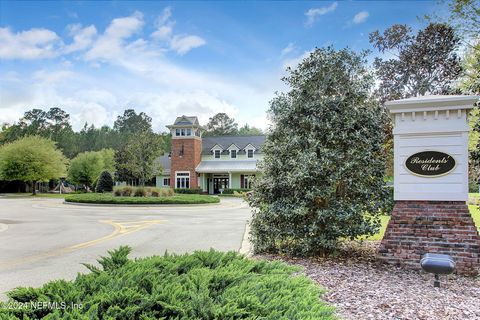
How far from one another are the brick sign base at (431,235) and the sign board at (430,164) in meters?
0.54

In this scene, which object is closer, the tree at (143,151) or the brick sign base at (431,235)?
the brick sign base at (431,235)

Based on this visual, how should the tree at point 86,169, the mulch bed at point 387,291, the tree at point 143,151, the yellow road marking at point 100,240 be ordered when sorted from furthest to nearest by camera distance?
the tree at point 86,169 → the tree at point 143,151 → the yellow road marking at point 100,240 → the mulch bed at point 387,291

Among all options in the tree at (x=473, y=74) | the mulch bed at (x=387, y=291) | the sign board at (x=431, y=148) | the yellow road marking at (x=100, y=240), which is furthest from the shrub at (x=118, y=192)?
the sign board at (x=431, y=148)

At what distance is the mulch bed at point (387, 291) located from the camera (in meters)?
4.02

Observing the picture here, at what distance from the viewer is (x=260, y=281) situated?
341 cm

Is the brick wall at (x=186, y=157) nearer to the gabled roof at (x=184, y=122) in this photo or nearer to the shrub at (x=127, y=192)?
the gabled roof at (x=184, y=122)

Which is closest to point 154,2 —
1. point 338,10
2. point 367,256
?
point 338,10

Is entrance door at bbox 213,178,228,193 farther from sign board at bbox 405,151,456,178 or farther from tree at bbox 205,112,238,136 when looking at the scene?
sign board at bbox 405,151,456,178

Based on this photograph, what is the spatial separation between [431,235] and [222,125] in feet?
221

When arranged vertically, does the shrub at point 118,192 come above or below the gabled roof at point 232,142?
below

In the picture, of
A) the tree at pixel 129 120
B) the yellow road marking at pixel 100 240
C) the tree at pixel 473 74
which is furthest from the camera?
the tree at pixel 129 120

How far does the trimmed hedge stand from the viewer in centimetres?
261

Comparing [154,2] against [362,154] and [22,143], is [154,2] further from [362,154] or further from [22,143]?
[22,143]

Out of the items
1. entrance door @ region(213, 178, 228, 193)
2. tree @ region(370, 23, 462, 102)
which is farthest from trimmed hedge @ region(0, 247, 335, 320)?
entrance door @ region(213, 178, 228, 193)
